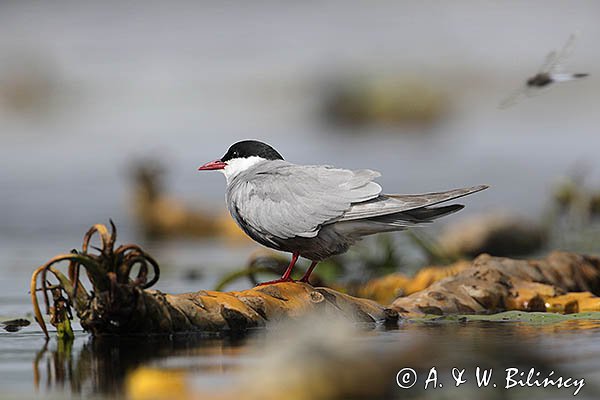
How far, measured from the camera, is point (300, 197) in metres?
5.58

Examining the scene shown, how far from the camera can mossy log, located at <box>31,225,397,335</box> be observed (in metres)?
4.54

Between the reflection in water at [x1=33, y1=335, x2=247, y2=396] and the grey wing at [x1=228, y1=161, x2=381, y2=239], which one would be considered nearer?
the reflection in water at [x1=33, y1=335, x2=247, y2=396]

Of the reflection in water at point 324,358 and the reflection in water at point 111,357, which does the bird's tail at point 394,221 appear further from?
the reflection in water at point 111,357

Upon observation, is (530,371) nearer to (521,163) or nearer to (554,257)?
(554,257)

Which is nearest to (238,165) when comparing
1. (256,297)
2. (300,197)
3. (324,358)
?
(300,197)

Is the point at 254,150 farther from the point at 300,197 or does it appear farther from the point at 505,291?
the point at 505,291

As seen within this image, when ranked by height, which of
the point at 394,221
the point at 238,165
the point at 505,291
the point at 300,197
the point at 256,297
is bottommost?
the point at 505,291

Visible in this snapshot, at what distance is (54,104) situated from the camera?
3497cm

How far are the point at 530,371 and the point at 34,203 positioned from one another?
12.4m

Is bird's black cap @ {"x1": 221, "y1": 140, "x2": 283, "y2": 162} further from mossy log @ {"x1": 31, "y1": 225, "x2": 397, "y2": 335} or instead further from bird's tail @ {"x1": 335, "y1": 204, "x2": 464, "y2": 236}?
mossy log @ {"x1": 31, "y1": 225, "x2": 397, "y2": 335}

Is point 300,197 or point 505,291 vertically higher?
point 300,197

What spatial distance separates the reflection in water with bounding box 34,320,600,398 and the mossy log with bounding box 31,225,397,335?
0.08 metres

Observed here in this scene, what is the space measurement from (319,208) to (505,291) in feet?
3.59

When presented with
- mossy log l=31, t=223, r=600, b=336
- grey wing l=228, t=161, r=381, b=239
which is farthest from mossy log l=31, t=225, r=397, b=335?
grey wing l=228, t=161, r=381, b=239
